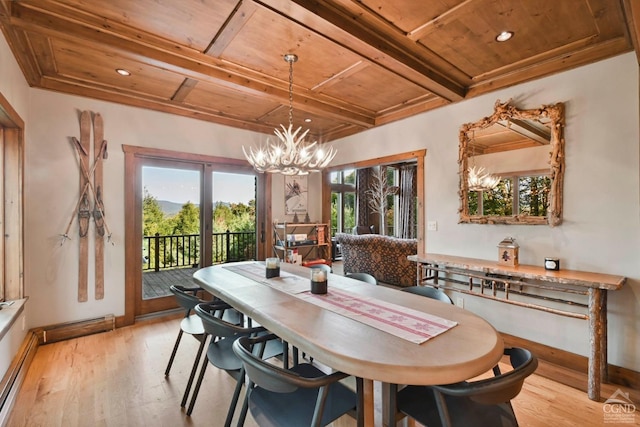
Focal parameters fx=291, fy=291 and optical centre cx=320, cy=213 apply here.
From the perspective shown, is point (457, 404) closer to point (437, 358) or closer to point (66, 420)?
point (437, 358)

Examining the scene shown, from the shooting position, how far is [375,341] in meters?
1.30

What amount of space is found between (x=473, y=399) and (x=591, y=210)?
7.73ft

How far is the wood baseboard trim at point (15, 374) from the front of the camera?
6.43ft

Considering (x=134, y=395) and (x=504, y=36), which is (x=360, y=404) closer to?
(x=134, y=395)

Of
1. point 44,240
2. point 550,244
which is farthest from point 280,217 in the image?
point 550,244

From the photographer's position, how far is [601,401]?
7.05ft

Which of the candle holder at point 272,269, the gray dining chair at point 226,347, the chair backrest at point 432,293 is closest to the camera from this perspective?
the gray dining chair at point 226,347

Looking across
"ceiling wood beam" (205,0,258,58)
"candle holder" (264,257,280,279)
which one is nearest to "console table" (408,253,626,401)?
"candle holder" (264,257,280,279)

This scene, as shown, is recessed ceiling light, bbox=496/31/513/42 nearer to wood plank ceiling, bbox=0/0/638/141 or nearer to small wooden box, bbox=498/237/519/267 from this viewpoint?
wood plank ceiling, bbox=0/0/638/141

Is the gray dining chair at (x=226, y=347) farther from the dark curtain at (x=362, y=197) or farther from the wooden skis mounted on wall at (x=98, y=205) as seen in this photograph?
the dark curtain at (x=362, y=197)

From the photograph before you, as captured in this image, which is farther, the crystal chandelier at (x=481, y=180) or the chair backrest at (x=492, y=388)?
the crystal chandelier at (x=481, y=180)

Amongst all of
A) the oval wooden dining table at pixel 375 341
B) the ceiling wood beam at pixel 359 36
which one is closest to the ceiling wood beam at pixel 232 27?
the ceiling wood beam at pixel 359 36

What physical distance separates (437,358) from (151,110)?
4.10 meters

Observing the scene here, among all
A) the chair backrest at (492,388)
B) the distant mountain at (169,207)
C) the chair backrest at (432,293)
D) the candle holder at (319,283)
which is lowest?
the chair backrest at (492,388)
